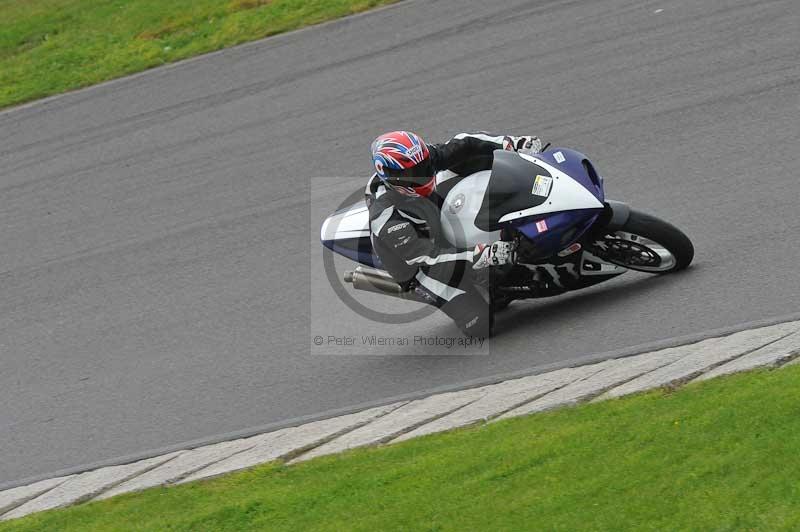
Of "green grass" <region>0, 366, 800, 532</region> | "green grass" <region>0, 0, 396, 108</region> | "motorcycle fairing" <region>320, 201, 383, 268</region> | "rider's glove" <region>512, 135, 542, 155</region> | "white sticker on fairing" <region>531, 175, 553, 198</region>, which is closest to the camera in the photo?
"green grass" <region>0, 366, 800, 532</region>

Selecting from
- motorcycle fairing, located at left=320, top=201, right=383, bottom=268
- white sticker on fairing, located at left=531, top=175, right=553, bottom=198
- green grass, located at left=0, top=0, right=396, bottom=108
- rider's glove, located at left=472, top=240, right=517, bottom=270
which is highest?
green grass, located at left=0, top=0, right=396, bottom=108

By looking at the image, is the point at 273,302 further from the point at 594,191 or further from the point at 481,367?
the point at 594,191

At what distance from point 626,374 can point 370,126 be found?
5.65 m

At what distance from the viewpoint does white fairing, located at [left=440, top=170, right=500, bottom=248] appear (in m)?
7.64

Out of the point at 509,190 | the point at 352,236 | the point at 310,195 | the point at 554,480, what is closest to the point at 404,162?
the point at 509,190

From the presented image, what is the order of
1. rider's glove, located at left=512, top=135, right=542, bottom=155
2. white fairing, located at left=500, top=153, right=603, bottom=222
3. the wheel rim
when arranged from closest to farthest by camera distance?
white fairing, located at left=500, top=153, right=603, bottom=222
the wheel rim
rider's glove, located at left=512, top=135, right=542, bottom=155

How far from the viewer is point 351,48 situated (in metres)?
13.5

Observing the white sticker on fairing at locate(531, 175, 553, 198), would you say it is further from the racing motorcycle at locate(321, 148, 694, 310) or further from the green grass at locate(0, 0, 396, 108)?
the green grass at locate(0, 0, 396, 108)

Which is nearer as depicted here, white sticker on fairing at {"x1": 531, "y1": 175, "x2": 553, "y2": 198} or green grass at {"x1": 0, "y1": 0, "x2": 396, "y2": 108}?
white sticker on fairing at {"x1": 531, "y1": 175, "x2": 553, "y2": 198}

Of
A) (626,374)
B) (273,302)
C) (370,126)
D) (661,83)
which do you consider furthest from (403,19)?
(626,374)

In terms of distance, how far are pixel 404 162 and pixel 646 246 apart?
169cm

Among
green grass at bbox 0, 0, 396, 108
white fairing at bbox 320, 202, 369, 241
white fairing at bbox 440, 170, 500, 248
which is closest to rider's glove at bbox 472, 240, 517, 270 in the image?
white fairing at bbox 440, 170, 500, 248

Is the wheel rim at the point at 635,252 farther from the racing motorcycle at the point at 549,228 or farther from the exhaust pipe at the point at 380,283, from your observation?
the exhaust pipe at the point at 380,283

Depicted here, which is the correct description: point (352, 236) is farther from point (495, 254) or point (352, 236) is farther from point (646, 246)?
point (646, 246)
